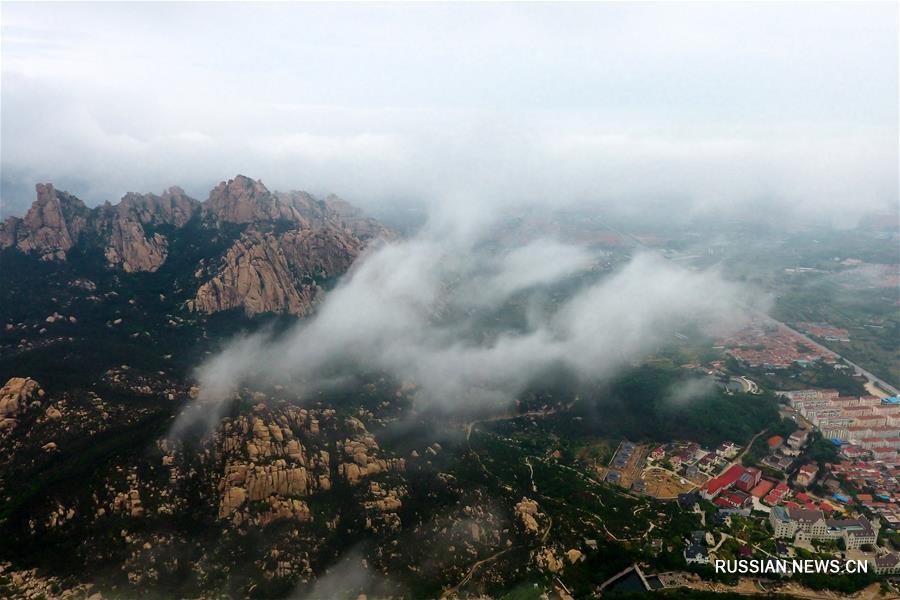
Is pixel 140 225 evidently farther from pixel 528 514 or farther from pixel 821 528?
pixel 821 528

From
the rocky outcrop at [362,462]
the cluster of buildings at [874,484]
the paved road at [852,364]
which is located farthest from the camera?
the paved road at [852,364]

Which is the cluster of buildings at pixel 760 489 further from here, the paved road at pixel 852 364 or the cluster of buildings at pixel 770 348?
the cluster of buildings at pixel 770 348

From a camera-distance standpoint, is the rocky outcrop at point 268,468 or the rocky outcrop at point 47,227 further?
the rocky outcrop at point 47,227

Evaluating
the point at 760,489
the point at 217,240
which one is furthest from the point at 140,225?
the point at 760,489

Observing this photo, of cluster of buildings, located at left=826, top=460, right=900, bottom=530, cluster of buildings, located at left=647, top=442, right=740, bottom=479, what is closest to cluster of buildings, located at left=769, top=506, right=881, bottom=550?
cluster of buildings, located at left=826, top=460, right=900, bottom=530

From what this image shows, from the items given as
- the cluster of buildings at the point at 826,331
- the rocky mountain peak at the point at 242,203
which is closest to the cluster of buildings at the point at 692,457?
the cluster of buildings at the point at 826,331

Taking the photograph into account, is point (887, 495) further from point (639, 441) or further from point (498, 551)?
point (498, 551)

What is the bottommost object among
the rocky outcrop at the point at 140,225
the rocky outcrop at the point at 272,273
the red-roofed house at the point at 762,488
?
the red-roofed house at the point at 762,488

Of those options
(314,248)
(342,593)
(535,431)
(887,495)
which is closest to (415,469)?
(342,593)
